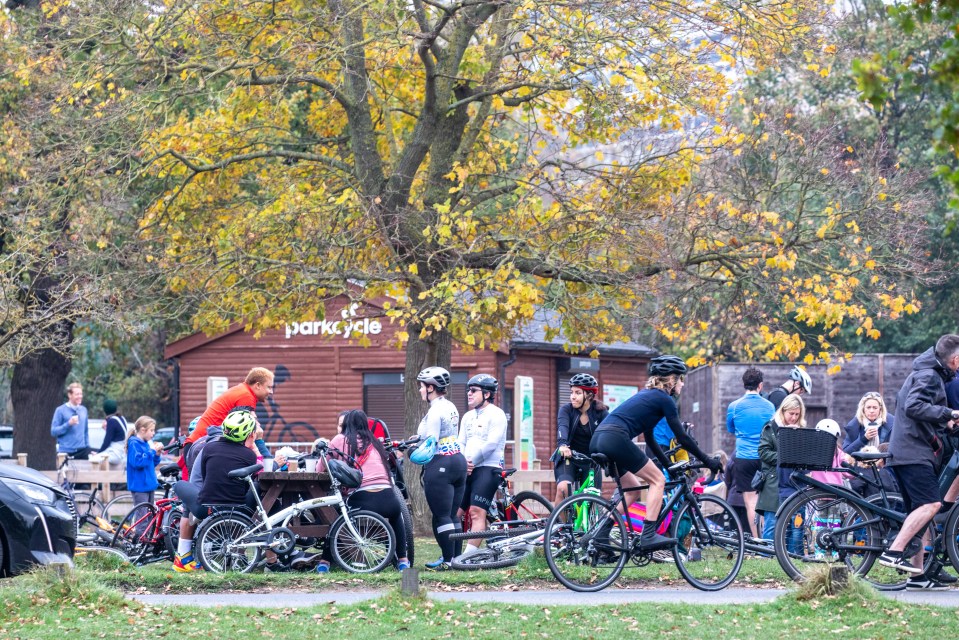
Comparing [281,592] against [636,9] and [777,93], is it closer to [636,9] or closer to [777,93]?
[636,9]

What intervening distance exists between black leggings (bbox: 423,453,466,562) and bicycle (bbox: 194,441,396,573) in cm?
47

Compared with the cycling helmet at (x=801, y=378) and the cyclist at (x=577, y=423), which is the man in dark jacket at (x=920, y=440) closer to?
the cycling helmet at (x=801, y=378)

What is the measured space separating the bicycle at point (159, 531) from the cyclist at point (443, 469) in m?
2.81

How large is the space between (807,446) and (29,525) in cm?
626

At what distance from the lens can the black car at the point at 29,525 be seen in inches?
454

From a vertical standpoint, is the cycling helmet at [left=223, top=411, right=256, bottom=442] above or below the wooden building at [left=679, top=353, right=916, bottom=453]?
below

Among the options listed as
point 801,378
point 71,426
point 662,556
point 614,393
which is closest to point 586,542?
point 662,556

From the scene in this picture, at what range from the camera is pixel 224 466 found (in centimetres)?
1312

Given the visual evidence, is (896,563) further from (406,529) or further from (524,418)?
(524,418)

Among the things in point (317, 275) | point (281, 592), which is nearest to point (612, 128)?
point (317, 275)

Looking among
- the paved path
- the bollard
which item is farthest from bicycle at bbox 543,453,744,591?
the bollard

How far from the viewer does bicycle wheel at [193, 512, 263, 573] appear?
12977 millimetres

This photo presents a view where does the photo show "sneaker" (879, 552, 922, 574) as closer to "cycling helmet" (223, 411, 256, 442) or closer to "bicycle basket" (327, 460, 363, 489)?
"bicycle basket" (327, 460, 363, 489)

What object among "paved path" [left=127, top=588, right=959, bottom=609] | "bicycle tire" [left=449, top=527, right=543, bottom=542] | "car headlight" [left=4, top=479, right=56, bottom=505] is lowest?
"paved path" [left=127, top=588, right=959, bottom=609]
